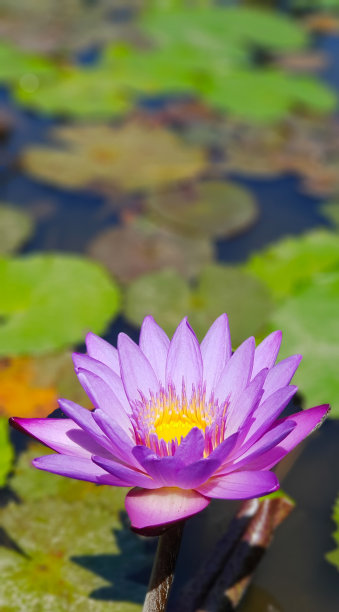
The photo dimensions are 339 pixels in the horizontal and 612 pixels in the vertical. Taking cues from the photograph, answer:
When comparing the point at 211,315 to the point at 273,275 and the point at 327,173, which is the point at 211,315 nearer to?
the point at 273,275

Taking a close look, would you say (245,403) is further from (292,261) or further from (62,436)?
(292,261)

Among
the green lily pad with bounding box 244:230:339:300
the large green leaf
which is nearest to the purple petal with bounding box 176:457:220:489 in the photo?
the large green leaf

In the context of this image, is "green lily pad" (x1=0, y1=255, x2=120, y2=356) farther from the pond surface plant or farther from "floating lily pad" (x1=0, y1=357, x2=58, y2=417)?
the pond surface plant

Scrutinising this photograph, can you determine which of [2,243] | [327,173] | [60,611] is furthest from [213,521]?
[327,173]

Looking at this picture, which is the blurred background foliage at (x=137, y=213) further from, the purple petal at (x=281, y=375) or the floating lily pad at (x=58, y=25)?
the purple petal at (x=281, y=375)

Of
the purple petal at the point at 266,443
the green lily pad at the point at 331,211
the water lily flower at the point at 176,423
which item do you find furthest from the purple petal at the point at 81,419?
the green lily pad at the point at 331,211

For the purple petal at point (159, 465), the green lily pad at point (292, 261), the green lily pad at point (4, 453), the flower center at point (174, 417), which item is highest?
the purple petal at point (159, 465)
